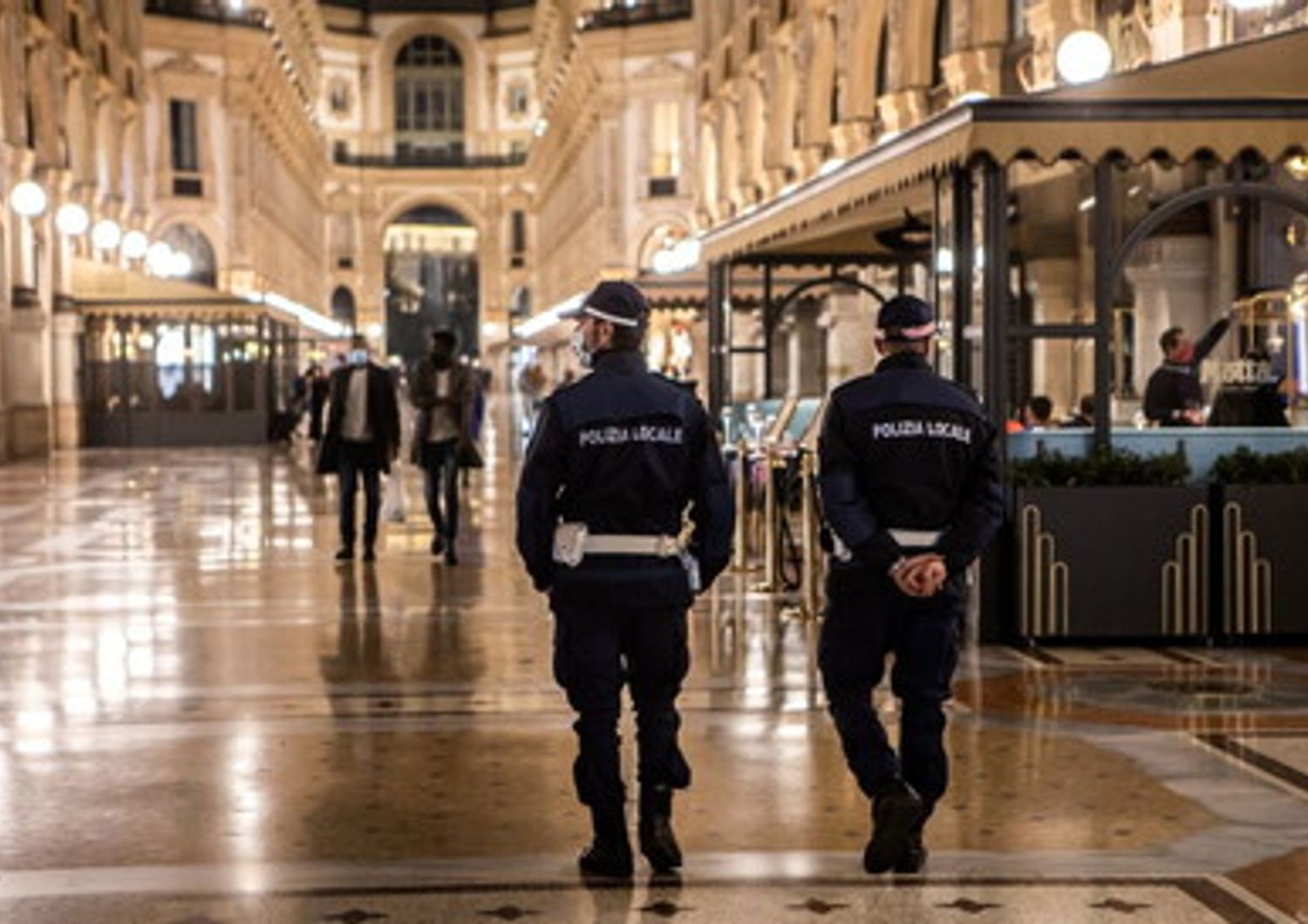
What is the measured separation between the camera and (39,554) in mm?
20500

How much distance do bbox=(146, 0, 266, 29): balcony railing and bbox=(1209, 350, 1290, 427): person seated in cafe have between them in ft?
184

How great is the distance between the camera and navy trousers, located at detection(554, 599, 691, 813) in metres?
7.68

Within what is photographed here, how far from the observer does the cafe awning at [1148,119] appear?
43.8ft

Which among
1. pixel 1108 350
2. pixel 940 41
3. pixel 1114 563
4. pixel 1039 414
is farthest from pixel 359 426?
pixel 940 41

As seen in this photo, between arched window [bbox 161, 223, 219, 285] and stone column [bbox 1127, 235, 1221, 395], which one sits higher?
arched window [bbox 161, 223, 219, 285]

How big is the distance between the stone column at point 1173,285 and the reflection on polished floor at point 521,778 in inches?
382

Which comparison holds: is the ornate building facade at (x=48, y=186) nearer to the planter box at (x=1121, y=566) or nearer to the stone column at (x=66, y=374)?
the stone column at (x=66, y=374)

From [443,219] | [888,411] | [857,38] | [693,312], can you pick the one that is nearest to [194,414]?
[693,312]

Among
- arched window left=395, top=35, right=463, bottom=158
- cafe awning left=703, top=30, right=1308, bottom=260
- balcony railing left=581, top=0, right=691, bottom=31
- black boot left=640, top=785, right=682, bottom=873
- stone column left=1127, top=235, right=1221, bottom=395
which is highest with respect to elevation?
arched window left=395, top=35, right=463, bottom=158

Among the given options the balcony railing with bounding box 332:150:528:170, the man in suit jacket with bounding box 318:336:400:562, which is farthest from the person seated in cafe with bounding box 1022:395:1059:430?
the balcony railing with bounding box 332:150:528:170

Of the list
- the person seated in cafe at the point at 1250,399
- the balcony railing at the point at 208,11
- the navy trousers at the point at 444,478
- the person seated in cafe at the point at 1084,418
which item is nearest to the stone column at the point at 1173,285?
the person seated in cafe at the point at 1084,418

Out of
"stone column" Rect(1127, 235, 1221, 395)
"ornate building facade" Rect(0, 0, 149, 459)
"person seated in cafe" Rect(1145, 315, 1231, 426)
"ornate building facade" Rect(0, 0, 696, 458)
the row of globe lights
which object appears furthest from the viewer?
"ornate building facade" Rect(0, 0, 696, 458)

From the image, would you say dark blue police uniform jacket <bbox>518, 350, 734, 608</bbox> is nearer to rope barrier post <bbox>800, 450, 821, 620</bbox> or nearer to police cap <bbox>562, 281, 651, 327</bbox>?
police cap <bbox>562, 281, 651, 327</bbox>

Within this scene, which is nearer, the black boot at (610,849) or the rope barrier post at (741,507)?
the black boot at (610,849)
